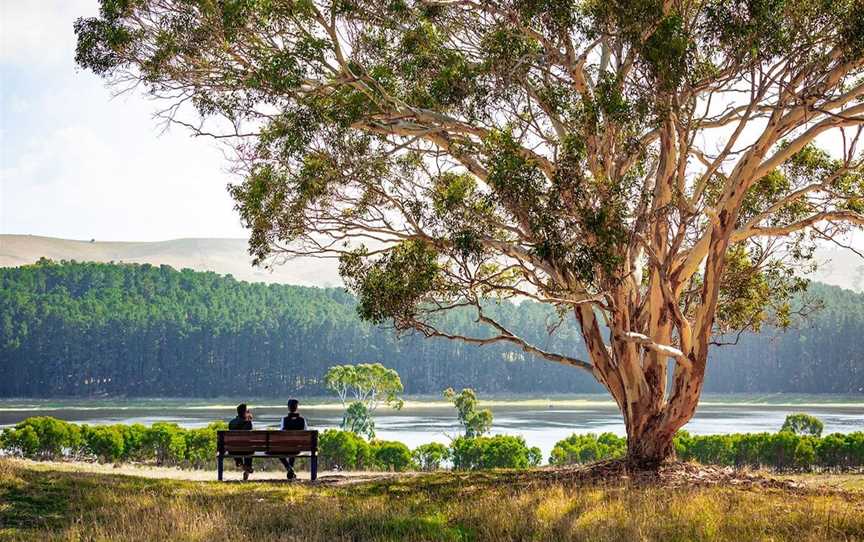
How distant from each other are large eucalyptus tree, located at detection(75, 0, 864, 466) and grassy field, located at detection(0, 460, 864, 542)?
9.67 ft

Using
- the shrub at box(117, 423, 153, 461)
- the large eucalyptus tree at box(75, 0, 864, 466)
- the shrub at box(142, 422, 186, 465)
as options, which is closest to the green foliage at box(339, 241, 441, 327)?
the large eucalyptus tree at box(75, 0, 864, 466)

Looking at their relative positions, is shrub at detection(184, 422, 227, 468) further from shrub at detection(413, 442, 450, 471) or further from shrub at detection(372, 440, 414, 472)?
shrub at detection(413, 442, 450, 471)

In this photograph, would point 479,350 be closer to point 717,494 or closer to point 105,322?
point 105,322

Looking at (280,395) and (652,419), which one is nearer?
(652,419)

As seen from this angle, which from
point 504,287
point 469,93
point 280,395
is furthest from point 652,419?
point 280,395

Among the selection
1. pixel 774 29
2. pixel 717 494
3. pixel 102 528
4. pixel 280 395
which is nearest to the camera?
pixel 102 528

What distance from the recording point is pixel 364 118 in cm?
1379

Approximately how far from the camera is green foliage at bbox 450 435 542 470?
1991 cm

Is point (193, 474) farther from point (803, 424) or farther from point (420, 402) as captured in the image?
point (420, 402)

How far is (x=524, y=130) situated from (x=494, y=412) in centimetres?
5726

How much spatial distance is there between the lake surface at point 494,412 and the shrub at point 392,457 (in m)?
25.3

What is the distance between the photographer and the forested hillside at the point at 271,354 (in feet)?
291

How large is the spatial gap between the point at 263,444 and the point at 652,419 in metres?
5.35

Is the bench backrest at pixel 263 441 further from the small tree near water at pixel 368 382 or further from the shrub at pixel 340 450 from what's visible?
the small tree near water at pixel 368 382
